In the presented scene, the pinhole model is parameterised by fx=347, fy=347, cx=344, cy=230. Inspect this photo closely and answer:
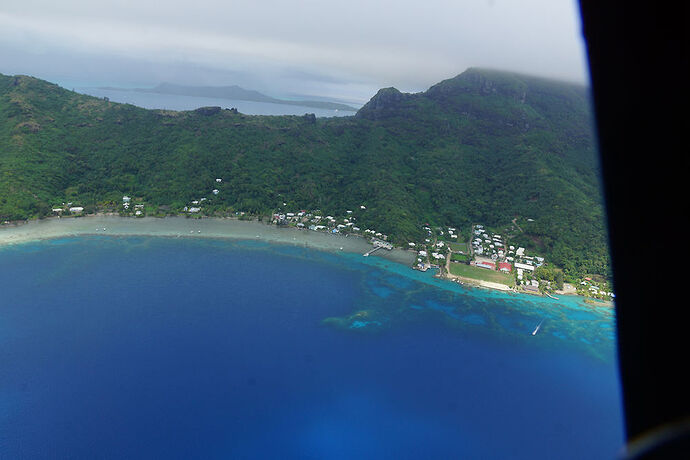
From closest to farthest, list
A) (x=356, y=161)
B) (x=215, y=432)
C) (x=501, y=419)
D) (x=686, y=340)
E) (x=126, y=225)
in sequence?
(x=686, y=340), (x=215, y=432), (x=501, y=419), (x=126, y=225), (x=356, y=161)

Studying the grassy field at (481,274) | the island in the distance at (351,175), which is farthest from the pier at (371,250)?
the grassy field at (481,274)

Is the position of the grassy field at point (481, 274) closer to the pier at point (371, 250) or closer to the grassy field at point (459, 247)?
the grassy field at point (459, 247)

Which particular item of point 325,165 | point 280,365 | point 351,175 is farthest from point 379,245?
point 280,365

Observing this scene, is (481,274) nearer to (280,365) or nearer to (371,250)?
(371,250)

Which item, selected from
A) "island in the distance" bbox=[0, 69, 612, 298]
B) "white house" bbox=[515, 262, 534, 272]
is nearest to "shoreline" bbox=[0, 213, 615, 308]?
"island in the distance" bbox=[0, 69, 612, 298]

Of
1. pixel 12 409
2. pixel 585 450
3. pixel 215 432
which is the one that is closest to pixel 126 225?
pixel 12 409

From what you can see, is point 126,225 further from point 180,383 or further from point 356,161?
point 356,161

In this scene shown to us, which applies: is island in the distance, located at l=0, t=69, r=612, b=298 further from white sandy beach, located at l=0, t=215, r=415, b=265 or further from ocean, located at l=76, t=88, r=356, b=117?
ocean, located at l=76, t=88, r=356, b=117
